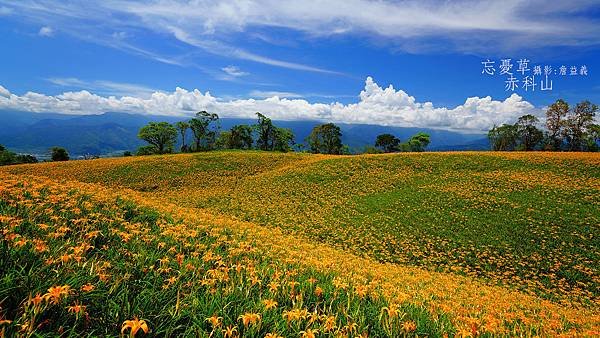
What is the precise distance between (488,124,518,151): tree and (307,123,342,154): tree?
50.7 m

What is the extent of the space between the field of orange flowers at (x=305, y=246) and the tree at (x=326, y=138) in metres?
60.0

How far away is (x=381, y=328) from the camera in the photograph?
429cm

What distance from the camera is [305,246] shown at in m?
12.4

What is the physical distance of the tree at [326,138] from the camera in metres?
108

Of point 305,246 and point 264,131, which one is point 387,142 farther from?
point 305,246

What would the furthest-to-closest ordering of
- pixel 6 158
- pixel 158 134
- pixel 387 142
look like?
pixel 387 142 < pixel 158 134 < pixel 6 158

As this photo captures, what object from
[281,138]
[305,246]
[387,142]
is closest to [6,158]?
[281,138]

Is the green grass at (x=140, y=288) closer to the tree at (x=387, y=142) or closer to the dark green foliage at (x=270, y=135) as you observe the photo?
the dark green foliage at (x=270, y=135)

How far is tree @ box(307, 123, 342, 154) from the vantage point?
108 meters

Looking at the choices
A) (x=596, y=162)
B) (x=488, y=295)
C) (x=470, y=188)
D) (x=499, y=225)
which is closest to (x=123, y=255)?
(x=488, y=295)

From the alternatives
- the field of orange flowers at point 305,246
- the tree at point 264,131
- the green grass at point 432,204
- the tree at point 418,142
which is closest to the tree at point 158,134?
the tree at point 264,131

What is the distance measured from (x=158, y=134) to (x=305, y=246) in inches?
3606

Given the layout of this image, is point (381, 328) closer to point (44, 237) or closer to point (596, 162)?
point (44, 237)

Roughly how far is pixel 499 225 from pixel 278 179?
21745 millimetres
